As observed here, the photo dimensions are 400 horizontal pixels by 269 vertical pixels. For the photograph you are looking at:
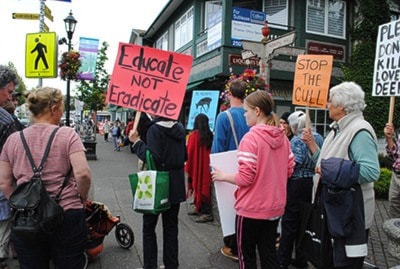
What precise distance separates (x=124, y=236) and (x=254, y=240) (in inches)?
83.7

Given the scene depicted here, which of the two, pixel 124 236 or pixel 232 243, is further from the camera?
pixel 124 236

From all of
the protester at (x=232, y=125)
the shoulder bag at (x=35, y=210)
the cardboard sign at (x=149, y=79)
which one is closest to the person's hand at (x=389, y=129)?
the protester at (x=232, y=125)

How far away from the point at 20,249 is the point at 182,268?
200cm

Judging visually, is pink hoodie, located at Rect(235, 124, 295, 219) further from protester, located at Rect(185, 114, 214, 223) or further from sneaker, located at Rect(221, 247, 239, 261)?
protester, located at Rect(185, 114, 214, 223)

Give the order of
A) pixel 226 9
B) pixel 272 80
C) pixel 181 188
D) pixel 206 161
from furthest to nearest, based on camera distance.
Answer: pixel 272 80, pixel 226 9, pixel 206 161, pixel 181 188

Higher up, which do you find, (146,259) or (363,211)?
(363,211)

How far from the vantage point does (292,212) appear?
3.91 m

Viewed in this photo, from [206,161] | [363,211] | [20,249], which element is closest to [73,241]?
[20,249]

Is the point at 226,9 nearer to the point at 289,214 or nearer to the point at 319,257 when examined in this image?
the point at 289,214

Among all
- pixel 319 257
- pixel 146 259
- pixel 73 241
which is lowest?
pixel 146 259

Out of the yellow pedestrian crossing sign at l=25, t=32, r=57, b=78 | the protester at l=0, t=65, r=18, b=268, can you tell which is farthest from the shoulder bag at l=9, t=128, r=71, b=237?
the yellow pedestrian crossing sign at l=25, t=32, r=57, b=78

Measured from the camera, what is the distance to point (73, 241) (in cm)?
259

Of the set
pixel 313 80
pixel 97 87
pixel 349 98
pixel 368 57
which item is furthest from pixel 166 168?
pixel 97 87

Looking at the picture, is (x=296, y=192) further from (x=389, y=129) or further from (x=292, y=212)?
(x=389, y=129)
